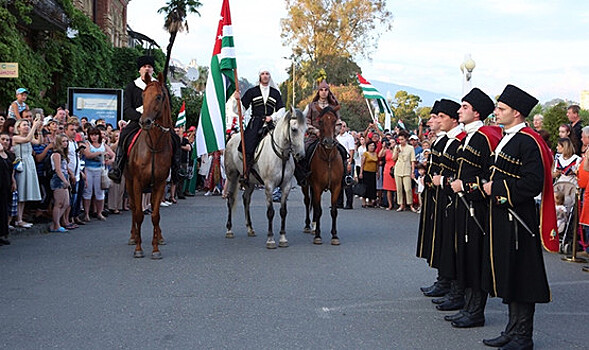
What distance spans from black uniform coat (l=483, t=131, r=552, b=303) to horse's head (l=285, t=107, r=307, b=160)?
5.64 m

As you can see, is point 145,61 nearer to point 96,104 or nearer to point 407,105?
point 96,104

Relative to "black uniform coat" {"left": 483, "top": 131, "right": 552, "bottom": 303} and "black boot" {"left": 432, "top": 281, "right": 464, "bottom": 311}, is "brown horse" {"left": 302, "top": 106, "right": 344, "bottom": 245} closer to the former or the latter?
"black boot" {"left": 432, "top": 281, "right": 464, "bottom": 311}

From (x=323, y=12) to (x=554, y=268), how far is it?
48060 millimetres

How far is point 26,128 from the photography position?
12.2m

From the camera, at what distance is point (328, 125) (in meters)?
11.9

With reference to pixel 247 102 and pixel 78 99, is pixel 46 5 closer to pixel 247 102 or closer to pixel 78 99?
pixel 78 99

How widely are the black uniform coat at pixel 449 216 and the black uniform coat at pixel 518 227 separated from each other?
81 centimetres

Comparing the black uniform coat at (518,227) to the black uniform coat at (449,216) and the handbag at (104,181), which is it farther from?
the handbag at (104,181)

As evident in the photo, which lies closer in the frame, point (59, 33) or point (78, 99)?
point (78, 99)

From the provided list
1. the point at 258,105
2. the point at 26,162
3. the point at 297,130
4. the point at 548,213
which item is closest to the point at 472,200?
the point at 548,213

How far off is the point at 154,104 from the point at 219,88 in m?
2.75

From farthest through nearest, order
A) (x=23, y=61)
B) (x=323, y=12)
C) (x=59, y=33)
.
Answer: (x=323, y=12), (x=59, y=33), (x=23, y=61)

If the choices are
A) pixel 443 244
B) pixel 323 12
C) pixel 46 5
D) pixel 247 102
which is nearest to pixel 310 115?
pixel 247 102

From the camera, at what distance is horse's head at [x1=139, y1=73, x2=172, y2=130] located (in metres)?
9.80
